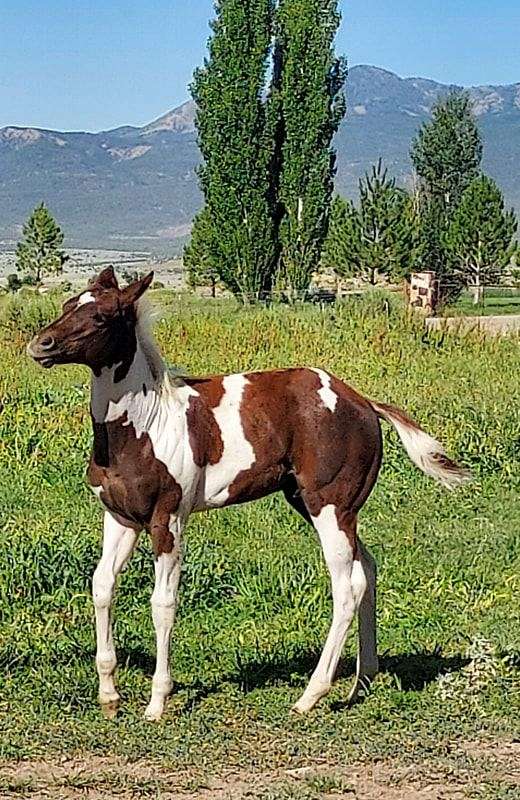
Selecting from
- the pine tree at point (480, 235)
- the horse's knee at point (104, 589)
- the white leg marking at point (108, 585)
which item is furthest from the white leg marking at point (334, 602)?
the pine tree at point (480, 235)

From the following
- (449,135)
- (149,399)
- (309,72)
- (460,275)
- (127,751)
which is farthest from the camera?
(449,135)

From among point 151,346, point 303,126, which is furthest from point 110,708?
point 303,126

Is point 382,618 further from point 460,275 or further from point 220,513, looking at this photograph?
point 460,275

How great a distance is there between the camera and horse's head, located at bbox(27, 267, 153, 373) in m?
4.99

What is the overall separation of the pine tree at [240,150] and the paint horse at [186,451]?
81.1 ft

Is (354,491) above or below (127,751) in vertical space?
above

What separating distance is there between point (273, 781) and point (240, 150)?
27233 mm

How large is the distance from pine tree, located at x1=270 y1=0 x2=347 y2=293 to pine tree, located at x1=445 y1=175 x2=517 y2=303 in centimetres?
843

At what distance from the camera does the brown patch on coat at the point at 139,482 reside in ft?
17.1

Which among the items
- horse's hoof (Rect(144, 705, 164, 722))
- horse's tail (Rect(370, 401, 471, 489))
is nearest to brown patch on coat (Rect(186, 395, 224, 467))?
horse's tail (Rect(370, 401, 471, 489))

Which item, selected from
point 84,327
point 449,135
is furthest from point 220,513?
point 449,135

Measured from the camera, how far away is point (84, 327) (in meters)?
5.02

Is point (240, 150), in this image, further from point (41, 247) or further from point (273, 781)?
point (273, 781)

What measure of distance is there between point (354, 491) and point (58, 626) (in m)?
1.94
